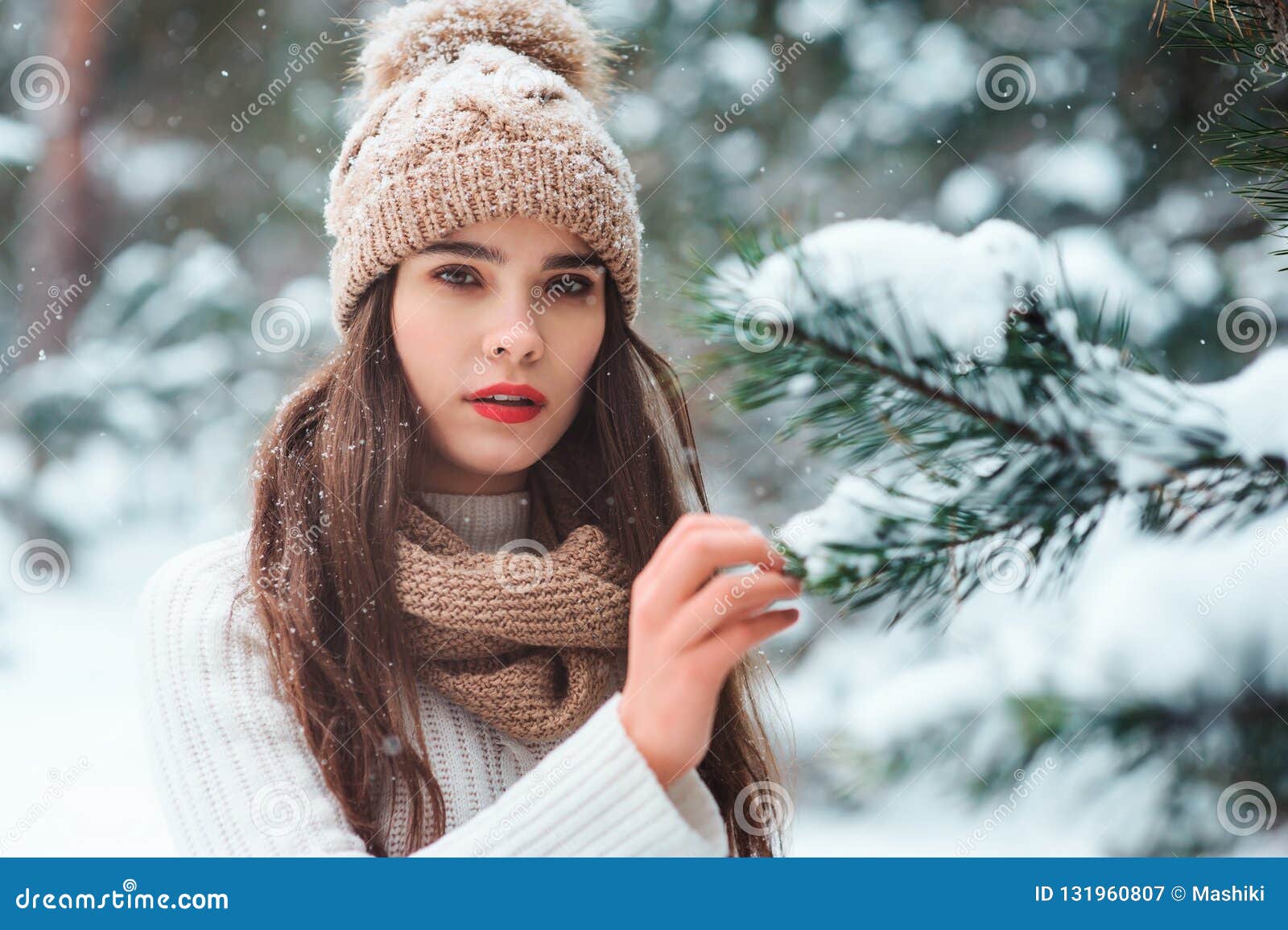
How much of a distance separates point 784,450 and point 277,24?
748mm

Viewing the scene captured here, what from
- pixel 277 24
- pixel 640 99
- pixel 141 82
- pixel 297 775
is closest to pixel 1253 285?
pixel 640 99

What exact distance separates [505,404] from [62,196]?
0.72 metres

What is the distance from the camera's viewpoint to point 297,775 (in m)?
0.66

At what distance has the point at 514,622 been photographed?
0.71 m

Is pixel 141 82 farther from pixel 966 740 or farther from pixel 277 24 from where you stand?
pixel 966 740

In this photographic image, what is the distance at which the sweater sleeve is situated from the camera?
21.1 inches
